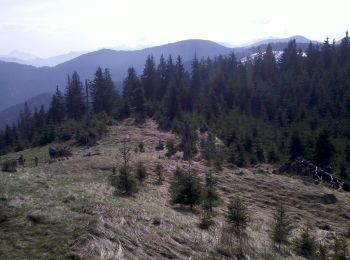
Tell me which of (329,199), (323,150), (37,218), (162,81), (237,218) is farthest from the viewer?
(162,81)

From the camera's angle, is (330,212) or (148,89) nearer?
(330,212)

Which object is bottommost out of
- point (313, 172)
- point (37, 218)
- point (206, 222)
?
point (313, 172)

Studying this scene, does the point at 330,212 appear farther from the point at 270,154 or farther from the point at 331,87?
the point at 331,87

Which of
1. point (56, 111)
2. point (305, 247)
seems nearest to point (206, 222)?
point (305, 247)

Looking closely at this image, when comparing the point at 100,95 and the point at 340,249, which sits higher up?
the point at 100,95

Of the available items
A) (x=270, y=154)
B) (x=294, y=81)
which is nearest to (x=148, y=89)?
(x=294, y=81)

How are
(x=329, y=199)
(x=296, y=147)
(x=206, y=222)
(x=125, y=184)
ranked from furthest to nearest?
(x=296, y=147) → (x=329, y=199) → (x=125, y=184) → (x=206, y=222)

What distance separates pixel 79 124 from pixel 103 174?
28.2 metres

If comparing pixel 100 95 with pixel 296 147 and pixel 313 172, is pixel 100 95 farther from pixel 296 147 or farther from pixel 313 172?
pixel 313 172

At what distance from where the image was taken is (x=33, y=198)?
19281mm

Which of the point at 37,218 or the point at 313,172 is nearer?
the point at 37,218

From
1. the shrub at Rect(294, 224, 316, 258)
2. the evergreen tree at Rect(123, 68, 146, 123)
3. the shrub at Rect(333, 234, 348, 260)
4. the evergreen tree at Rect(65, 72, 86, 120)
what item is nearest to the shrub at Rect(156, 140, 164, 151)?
the evergreen tree at Rect(123, 68, 146, 123)

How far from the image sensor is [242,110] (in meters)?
71.9

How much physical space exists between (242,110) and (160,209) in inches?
2067
